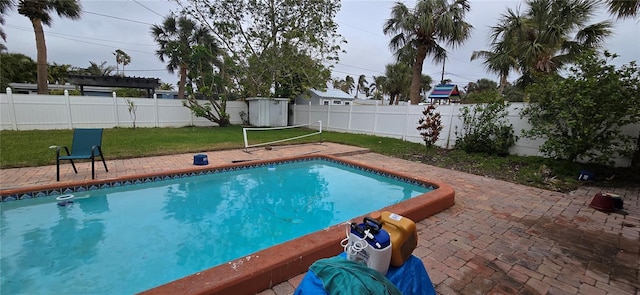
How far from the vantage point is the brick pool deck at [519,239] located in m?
2.16

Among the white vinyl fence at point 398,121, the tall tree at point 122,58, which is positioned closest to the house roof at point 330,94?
the white vinyl fence at point 398,121

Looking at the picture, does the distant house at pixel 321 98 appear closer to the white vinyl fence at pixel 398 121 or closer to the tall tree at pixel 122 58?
the white vinyl fence at pixel 398 121

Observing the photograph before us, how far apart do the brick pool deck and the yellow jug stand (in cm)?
76

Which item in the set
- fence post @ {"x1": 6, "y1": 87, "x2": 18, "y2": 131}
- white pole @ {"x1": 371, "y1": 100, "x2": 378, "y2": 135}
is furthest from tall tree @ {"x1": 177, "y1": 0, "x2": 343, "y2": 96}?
fence post @ {"x1": 6, "y1": 87, "x2": 18, "y2": 131}

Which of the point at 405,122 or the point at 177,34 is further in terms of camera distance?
the point at 177,34

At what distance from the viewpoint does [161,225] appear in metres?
3.64

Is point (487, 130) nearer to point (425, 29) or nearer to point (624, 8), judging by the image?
point (624, 8)

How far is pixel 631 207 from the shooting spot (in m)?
3.98

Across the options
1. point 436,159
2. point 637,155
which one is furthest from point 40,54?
point 637,155

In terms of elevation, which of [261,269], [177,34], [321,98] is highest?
[177,34]

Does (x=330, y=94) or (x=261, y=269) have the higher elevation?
(x=330, y=94)

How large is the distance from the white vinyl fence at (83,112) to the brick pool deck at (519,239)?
782 centimetres

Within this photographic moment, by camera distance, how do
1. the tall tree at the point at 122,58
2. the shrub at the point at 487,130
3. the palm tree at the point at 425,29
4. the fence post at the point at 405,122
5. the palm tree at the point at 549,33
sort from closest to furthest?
the shrub at the point at 487,130 < the palm tree at the point at 549,33 < the palm tree at the point at 425,29 < the fence post at the point at 405,122 < the tall tree at the point at 122,58

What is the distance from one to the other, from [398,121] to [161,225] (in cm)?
936
